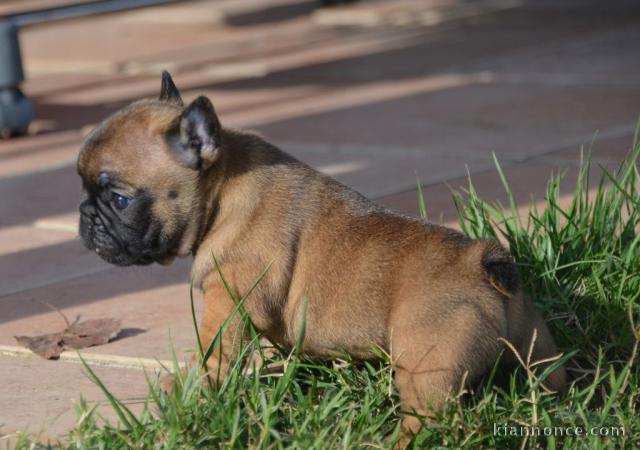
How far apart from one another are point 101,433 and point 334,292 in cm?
88

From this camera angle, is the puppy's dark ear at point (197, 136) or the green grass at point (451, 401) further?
the puppy's dark ear at point (197, 136)

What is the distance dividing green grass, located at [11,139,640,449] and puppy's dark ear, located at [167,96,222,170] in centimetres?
56

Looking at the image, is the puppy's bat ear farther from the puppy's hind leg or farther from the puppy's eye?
the puppy's hind leg

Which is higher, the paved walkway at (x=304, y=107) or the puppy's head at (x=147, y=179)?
the puppy's head at (x=147, y=179)

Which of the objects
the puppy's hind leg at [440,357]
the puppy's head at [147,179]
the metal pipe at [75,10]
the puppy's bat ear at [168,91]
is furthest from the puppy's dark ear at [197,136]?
the metal pipe at [75,10]

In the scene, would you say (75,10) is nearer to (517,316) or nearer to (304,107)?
(304,107)

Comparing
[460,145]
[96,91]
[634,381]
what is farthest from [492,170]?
[96,91]

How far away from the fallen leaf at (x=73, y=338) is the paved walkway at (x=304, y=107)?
0.25ft

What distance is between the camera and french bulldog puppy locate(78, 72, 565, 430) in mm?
3729

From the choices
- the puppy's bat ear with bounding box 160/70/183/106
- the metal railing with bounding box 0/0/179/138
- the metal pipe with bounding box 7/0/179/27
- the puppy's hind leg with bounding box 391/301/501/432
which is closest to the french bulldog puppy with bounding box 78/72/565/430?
the puppy's hind leg with bounding box 391/301/501/432

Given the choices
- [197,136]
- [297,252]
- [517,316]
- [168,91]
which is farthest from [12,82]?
[517,316]

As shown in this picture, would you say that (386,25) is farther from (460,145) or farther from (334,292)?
(334,292)

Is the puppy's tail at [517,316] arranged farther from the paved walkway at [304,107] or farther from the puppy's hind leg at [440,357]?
the paved walkway at [304,107]

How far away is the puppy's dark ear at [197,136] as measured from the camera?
13.1 ft
